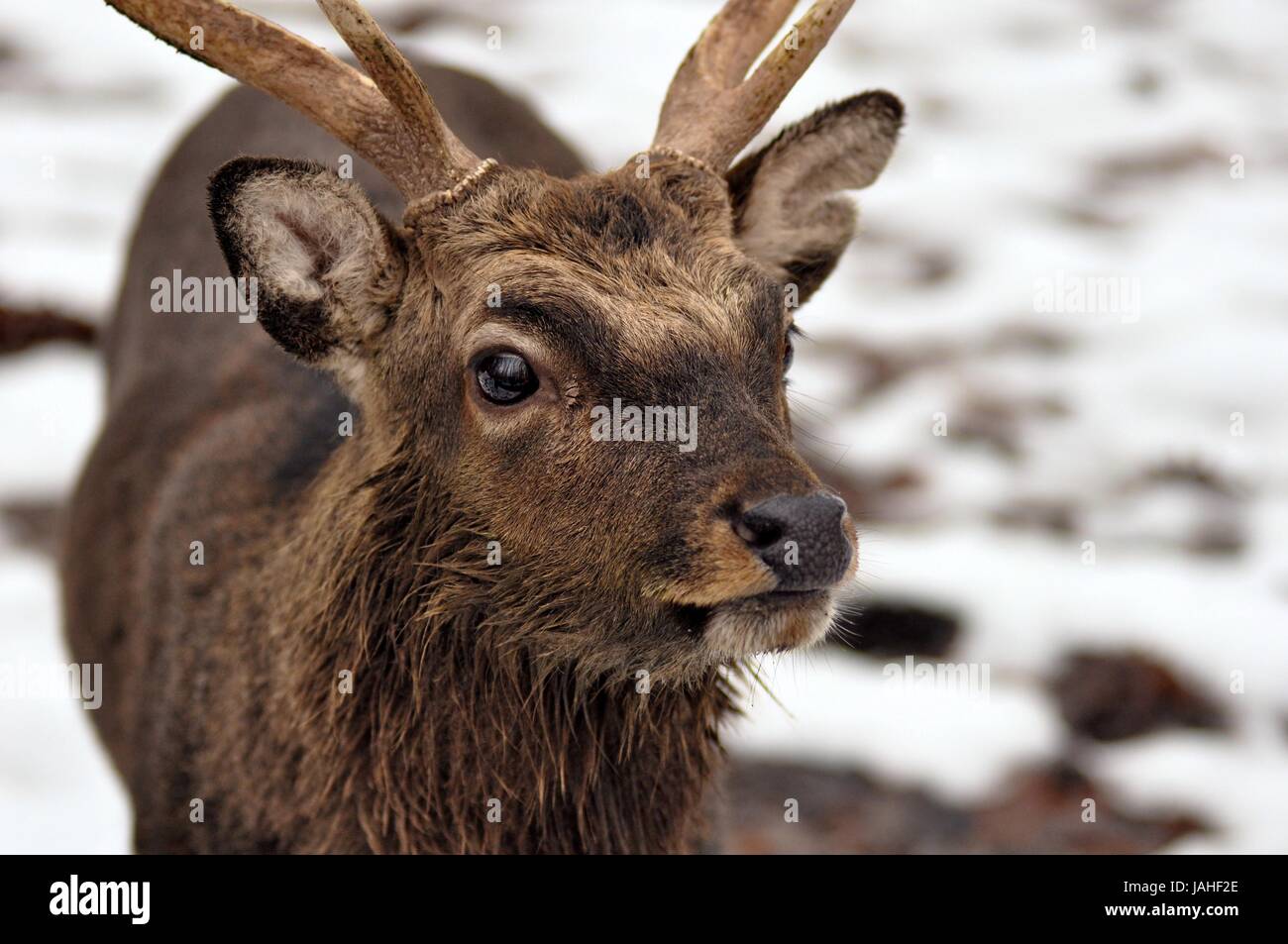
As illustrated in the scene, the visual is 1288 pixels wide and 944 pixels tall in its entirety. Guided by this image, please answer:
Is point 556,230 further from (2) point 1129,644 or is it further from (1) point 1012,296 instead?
(1) point 1012,296

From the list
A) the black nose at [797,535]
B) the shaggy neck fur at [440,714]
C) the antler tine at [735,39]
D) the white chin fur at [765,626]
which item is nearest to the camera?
the black nose at [797,535]

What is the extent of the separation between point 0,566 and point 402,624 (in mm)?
4330

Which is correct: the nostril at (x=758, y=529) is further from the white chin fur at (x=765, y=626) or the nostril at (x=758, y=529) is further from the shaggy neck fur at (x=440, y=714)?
the shaggy neck fur at (x=440, y=714)

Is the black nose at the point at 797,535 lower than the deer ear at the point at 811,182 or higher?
lower

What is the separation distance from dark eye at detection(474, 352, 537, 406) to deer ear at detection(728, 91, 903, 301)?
1010mm

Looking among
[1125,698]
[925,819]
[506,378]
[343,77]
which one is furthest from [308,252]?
[1125,698]

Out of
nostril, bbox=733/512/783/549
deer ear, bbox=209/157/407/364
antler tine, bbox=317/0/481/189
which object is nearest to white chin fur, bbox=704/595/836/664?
nostril, bbox=733/512/783/549

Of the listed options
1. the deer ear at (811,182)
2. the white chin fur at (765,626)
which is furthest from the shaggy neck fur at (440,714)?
the deer ear at (811,182)

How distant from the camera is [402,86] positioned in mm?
3551

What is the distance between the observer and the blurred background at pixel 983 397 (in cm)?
579

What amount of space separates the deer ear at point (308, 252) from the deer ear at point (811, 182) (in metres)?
1.08

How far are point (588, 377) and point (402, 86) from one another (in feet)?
3.21

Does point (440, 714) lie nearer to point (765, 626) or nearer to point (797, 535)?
point (765, 626)

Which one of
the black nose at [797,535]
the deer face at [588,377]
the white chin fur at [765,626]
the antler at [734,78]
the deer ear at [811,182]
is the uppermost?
the antler at [734,78]
